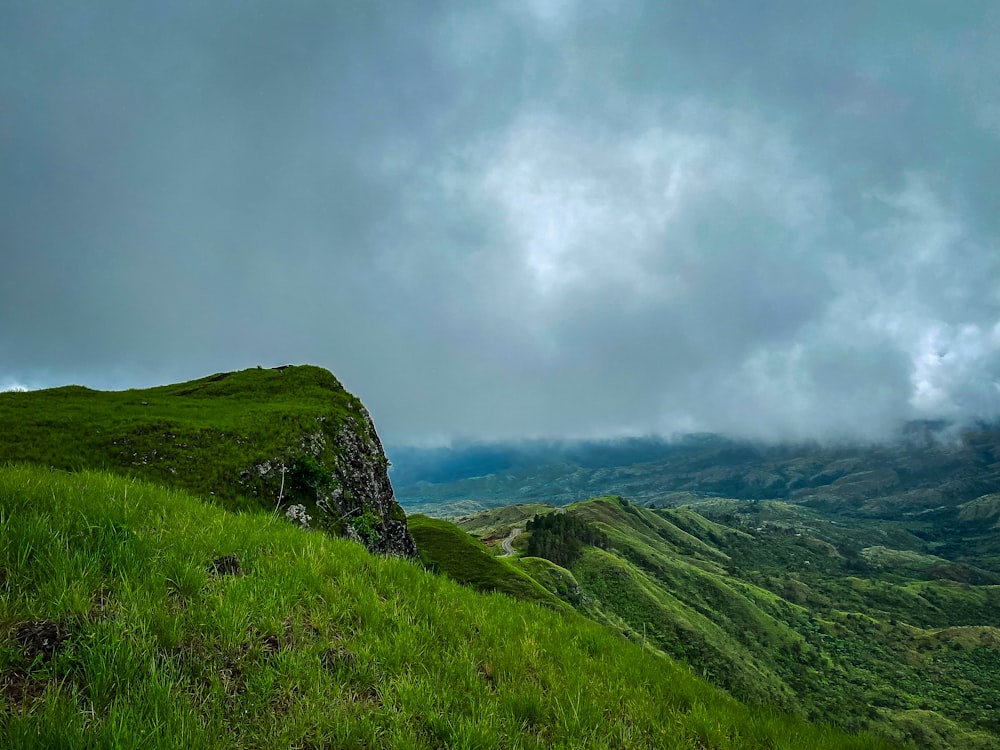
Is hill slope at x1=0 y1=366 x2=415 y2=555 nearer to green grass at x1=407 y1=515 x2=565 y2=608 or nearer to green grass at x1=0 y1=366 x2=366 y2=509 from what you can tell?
green grass at x1=0 y1=366 x2=366 y2=509

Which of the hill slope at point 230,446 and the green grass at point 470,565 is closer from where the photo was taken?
the hill slope at point 230,446

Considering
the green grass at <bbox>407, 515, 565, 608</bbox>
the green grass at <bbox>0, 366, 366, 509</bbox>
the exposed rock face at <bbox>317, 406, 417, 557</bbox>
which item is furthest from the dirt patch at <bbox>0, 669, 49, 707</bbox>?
the green grass at <bbox>407, 515, 565, 608</bbox>

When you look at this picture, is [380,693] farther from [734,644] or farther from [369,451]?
[734,644]

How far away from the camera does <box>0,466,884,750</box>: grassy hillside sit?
4266 mm

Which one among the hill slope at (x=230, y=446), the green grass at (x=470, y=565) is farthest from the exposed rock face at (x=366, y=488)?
the green grass at (x=470, y=565)

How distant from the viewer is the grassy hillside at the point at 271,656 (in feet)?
14.0

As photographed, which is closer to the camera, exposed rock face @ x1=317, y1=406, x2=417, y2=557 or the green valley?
the green valley

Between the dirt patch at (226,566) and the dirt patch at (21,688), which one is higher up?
the dirt patch at (226,566)

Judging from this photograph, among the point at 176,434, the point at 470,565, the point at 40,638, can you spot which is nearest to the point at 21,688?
the point at 40,638

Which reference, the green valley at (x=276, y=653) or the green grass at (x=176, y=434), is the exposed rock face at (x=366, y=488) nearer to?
the green grass at (x=176, y=434)

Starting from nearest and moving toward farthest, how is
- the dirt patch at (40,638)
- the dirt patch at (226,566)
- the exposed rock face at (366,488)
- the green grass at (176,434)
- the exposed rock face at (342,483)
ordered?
the dirt patch at (40,638) < the dirt patch at (226,566) < the green grass at (176,434) < the exposed rock face at (342,483) < the exposed rock face at (366,488)

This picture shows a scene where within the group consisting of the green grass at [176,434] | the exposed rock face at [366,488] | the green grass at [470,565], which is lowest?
the green grass at [470,565]

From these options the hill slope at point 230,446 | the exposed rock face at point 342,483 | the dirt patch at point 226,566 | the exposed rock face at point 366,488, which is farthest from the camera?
the exposed rock face at point 366,488

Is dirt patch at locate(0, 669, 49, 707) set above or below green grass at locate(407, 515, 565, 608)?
above
